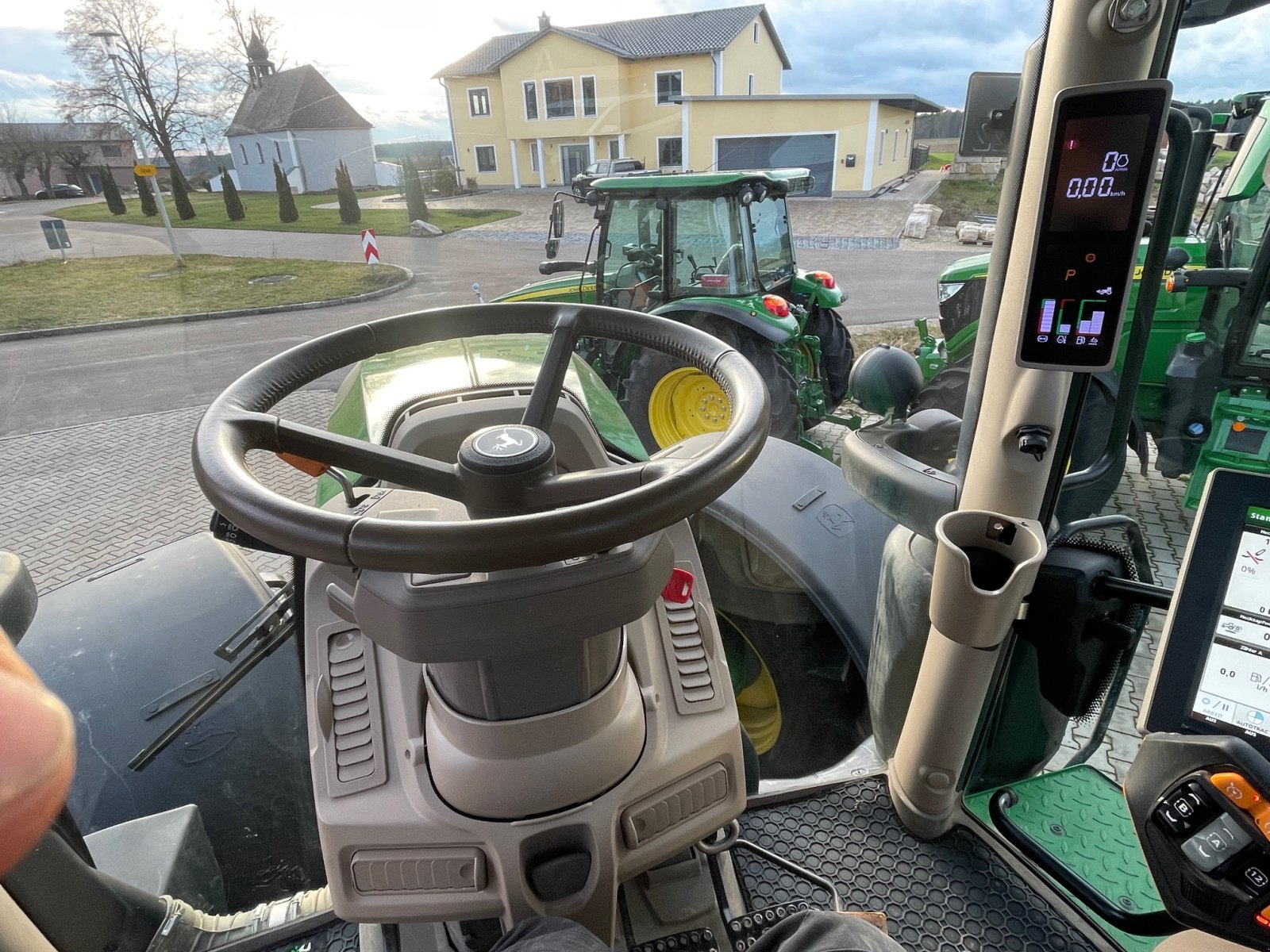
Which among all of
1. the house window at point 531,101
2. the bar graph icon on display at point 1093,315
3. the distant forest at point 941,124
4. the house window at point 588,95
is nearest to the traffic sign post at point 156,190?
the house window at point 531,101

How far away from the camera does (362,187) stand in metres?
1.41

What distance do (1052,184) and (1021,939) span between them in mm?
998

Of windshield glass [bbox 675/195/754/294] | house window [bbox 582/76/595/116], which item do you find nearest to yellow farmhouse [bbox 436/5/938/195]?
house window [bbox 582/76/595/116]

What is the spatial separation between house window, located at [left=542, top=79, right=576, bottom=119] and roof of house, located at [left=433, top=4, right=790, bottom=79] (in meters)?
0.11

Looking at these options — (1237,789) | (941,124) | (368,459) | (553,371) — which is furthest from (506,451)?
(941,124)

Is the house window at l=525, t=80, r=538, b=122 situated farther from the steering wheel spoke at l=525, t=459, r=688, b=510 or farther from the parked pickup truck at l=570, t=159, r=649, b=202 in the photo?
the steering wheel spoke at l=525, t=459, r=688, b=510

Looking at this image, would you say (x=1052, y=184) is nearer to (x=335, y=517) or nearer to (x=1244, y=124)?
(x=335, y=517)

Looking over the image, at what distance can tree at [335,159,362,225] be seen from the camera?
1416 mm

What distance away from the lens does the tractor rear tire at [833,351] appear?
3686mm

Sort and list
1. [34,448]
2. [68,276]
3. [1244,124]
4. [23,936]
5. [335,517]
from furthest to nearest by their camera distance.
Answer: [1244,124]
[34,448]
[68,276]
[23,936]
[335,517]

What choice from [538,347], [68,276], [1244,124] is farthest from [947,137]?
[1244,124]

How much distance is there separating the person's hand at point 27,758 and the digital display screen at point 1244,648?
2.98 ft

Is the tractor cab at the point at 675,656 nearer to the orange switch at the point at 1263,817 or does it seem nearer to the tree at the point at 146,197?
the orange switch at the point at 1263,817

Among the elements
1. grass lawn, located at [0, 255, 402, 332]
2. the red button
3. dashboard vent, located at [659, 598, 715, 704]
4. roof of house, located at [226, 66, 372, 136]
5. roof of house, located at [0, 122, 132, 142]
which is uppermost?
roof of house, located at [226, 66, 372, 136]
